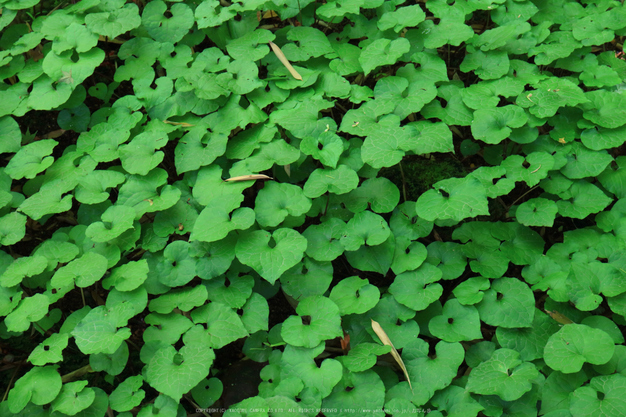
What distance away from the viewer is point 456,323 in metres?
2.37

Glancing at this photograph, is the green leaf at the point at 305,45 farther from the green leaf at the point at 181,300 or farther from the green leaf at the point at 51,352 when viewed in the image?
the green leaf at the point at 51,352

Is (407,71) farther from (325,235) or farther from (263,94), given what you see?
(325,235)

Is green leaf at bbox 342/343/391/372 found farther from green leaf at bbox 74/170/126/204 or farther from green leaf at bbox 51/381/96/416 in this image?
green leaf at bbox 74/170/126/204

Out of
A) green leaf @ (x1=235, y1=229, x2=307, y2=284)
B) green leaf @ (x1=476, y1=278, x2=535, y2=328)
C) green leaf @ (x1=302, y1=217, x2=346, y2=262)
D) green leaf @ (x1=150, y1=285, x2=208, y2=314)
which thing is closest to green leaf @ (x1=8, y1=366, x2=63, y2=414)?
green leaf @ (x1=150, y1=285, x2=208, y2=314)

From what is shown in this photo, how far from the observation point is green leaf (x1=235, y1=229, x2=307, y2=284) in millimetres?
2308

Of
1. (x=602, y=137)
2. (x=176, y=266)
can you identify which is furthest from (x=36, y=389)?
(x=602, y=137)

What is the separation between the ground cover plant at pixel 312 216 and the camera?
2.20m

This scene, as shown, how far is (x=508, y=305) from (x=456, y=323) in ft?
0.91

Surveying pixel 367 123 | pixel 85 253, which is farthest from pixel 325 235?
pixel 85 253

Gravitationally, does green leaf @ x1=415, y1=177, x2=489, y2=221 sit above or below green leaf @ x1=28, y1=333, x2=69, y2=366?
above

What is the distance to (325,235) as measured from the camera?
2.56m

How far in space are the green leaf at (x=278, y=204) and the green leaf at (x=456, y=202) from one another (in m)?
0.62

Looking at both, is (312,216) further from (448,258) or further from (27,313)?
(27,313)

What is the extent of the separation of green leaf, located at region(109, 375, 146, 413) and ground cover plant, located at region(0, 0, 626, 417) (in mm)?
12
